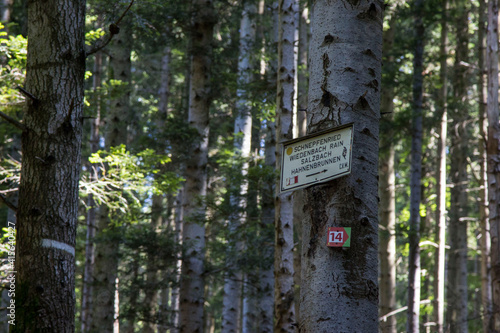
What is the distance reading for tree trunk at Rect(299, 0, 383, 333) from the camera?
235 centimetres

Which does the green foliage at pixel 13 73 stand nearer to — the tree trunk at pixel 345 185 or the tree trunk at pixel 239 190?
the tree trunk at pixel 239 190

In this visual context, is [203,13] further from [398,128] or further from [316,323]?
[316,323]

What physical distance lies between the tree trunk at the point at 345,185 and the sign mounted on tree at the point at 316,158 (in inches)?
1.9

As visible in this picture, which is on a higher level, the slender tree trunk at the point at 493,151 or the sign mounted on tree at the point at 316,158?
the slender tree trunk at the point at 493,151

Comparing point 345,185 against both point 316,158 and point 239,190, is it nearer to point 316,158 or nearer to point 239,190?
point 316,158

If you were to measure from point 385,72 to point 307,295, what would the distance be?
36.1ft

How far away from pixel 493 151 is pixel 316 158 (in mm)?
8019

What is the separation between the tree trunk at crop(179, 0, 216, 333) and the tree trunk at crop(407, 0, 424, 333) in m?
4.39

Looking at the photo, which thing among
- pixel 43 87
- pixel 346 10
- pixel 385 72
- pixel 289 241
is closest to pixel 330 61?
pixel 346 10

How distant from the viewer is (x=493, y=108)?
9438 mm

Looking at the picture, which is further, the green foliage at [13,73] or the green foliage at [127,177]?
the green foliage at [127,177]

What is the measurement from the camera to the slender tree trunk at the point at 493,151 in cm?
894

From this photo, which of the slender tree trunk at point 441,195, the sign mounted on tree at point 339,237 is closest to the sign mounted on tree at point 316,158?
the sign mounted on tree at point 339,237

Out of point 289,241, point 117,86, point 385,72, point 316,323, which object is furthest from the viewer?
point 385,72
